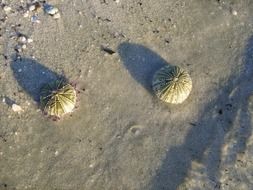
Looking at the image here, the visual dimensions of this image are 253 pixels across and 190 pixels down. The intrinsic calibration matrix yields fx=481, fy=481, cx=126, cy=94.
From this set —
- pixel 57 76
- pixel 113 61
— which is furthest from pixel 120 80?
pixel 57 76

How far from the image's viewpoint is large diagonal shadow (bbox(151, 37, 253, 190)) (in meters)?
7.92

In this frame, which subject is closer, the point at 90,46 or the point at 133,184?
the point at 133,184

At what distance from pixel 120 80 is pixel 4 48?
205 cm

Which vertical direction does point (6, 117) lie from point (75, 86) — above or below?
below

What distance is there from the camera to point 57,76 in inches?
320

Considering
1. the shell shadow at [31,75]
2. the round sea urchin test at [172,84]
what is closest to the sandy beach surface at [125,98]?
the shell shadow at [31,75]

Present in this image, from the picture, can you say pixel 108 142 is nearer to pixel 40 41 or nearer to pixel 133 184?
pixel 133 184

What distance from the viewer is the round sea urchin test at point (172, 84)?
795 centimetres

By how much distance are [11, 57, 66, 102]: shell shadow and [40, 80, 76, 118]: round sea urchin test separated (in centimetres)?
21

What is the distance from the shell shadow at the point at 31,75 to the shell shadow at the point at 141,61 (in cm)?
116

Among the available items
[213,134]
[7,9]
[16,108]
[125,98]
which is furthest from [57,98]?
[213,134]

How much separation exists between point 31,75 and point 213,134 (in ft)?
10.6

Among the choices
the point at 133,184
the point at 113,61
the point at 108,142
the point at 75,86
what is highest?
the point at 113,61

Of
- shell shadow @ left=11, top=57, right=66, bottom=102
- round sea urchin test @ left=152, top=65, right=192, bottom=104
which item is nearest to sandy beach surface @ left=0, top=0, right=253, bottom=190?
shell shadow @ left=11, top=57, right=66, bottom=102
